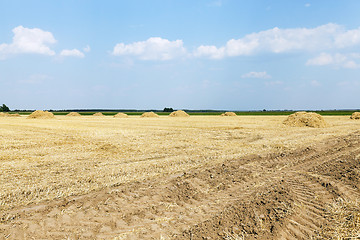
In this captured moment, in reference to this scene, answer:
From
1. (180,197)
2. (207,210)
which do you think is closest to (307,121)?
(180,197)

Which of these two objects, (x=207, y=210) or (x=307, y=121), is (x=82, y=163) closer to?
(x=207, y=210)

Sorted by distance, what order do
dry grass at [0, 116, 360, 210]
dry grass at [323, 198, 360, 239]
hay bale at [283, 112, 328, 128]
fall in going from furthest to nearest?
1. hay bale at [283, 112, 328, 128]
2. dry grass at [0, 116, 360, 210]
3. dry grass at [323, 198, 360, 239]

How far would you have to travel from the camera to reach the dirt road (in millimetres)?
4484

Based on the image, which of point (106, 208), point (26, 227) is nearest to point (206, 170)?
point (106, 208)

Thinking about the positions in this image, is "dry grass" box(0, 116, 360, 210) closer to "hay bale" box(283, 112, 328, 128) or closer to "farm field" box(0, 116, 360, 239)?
"farm field" box(0, 116, 360, 239)

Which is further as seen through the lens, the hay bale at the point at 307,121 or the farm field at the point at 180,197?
the hay bale at the point at 307,121

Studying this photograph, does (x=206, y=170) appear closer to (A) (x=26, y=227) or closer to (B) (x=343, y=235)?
(B) (x=343, y=235)

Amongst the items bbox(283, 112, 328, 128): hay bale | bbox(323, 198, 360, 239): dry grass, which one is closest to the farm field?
bbox(323, 198, 360, 239): dry grass

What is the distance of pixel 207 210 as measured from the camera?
211 inches

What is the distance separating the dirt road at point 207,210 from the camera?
448 centimetres

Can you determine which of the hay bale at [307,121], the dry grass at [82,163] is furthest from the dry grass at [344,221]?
the hay bale at [307,121]

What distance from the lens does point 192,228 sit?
461cm

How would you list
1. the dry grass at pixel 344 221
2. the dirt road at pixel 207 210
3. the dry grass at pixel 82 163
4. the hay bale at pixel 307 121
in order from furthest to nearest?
the hay bale at pixel 307 121 < the dry grass at pixel 82 163 < the dirt road at pixel 207 210 < the dry grass at pixel 344 221

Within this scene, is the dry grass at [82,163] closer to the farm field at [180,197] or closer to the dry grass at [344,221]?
the farm field at [180,197]
